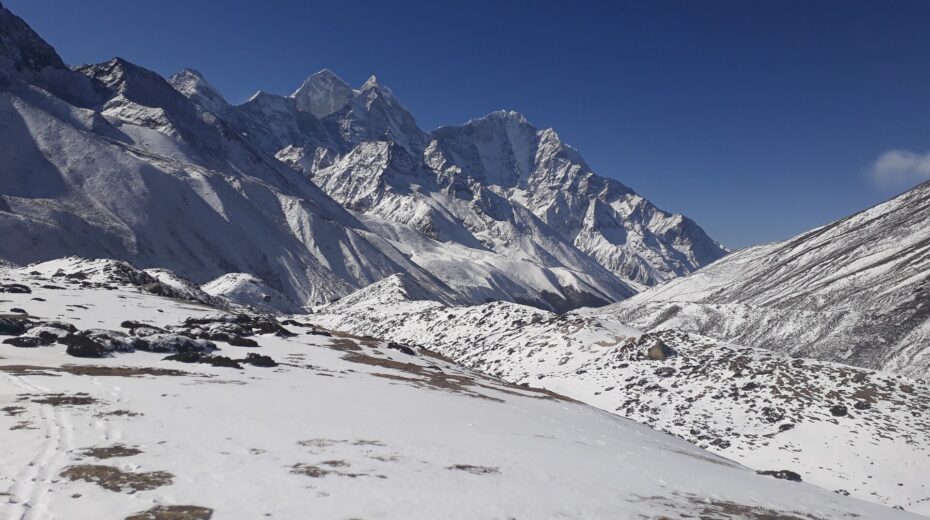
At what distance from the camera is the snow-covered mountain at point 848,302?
8338 cm

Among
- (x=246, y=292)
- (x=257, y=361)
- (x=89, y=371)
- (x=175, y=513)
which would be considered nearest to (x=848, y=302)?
(x=257, y=361)

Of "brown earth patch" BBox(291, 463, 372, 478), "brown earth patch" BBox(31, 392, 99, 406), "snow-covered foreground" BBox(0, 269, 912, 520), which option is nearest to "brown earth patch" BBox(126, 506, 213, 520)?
"snow-covered foreground" BBox(0, 269, 912, 520)

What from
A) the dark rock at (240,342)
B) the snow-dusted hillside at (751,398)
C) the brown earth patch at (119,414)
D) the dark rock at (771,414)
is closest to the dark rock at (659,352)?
Answer: the snow-dusted hillside at (751,398)

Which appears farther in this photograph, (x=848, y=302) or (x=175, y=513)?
(x=848, y=302)

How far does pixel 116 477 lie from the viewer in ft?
39.9

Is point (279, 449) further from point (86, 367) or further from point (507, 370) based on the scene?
point (507, 370)

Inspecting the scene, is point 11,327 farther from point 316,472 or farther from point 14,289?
point 316,472

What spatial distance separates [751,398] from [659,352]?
12.2m

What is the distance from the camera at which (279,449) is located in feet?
51.3

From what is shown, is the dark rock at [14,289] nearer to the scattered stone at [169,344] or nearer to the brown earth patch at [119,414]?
the scattered stone at [169,344]

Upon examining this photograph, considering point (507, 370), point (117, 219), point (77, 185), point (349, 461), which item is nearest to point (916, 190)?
point (507, 370)

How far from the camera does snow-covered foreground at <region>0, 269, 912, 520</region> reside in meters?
11.7

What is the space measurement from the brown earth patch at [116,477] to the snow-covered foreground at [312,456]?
63 millimetres

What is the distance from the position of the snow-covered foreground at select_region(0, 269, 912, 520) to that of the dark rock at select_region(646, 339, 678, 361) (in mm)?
26004
